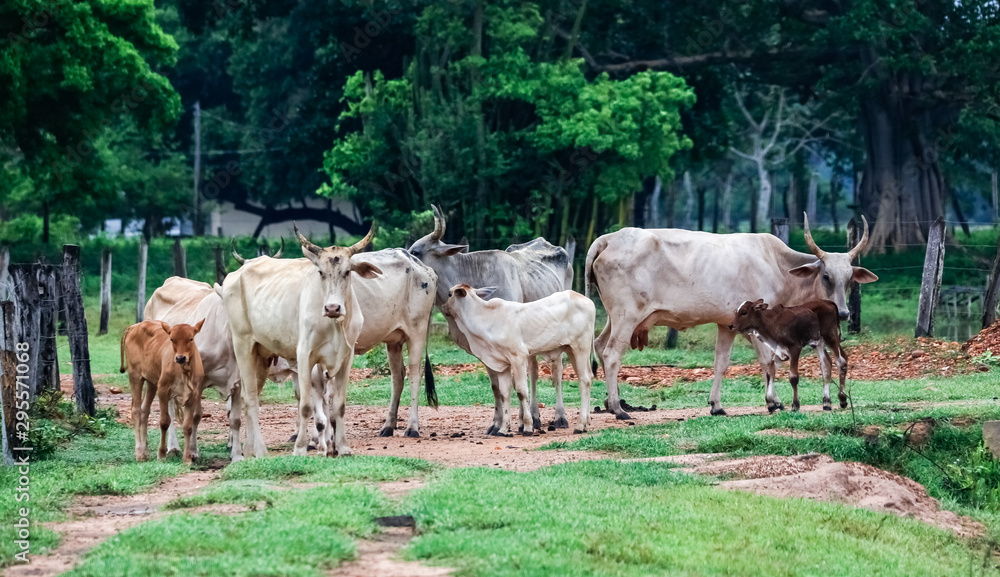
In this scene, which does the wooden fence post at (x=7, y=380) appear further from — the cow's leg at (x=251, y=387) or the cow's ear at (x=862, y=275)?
the cow's ear at (x=862, y=275)

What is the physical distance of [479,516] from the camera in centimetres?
758

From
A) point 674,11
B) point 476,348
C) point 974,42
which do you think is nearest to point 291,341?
point 476,348

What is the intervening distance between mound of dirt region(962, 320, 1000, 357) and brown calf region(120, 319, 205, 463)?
35.9 ft

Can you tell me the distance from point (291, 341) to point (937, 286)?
12.0 metres

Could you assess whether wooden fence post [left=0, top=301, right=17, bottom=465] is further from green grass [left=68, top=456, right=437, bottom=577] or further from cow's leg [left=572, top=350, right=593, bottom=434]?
cow's leg [left=572, top=350, right=593, bottom=434]

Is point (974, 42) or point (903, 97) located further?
point (903, 97)

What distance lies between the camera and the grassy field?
6801 millimetres

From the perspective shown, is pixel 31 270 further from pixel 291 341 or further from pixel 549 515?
pixel 549 515

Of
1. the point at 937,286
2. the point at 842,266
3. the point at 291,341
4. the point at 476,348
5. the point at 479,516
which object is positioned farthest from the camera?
the point at 937,286

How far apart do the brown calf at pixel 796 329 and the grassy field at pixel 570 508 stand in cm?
64

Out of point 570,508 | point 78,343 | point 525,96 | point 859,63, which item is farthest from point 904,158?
point 570,508

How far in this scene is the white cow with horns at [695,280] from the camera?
13992 millimetres

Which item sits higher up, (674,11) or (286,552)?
(674,11)

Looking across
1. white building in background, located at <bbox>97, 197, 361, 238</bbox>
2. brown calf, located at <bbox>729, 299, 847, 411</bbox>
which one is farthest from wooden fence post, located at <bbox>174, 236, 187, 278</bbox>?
white building in background, located at <bbox>97, 197, 361, 238</bbox>
